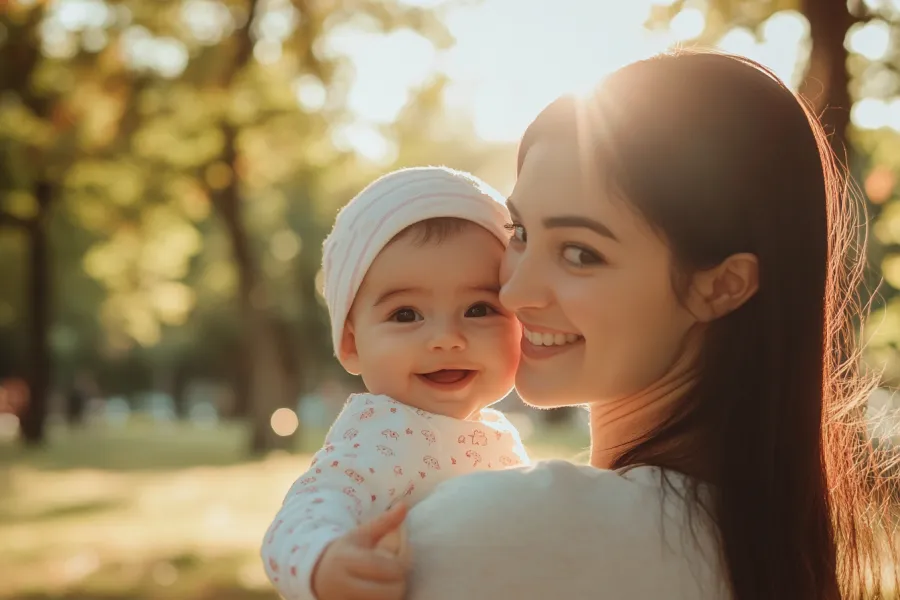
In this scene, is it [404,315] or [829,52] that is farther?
[829,52]

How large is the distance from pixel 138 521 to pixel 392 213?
12.6 meters

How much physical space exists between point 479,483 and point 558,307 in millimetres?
472

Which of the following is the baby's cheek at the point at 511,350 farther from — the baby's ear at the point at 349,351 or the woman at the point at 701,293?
the baby's ear at the point at 349,351

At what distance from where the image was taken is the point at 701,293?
6.88 ft

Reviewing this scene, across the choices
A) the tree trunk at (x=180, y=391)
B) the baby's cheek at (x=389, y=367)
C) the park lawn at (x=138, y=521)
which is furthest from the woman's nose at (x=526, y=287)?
the tree trunk at (x=180, y=391)

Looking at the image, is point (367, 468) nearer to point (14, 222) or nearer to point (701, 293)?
point (701, 293)

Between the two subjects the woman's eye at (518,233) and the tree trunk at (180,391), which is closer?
the woman's eye at (518,233)

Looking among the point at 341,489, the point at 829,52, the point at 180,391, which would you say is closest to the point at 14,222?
the point at 829,52

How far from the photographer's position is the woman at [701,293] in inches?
79.7

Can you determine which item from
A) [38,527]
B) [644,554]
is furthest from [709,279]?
[38,527]

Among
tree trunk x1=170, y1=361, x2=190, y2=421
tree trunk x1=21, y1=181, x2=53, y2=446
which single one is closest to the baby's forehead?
tree trunk x1=21, y1=181, x2=53, y2=446

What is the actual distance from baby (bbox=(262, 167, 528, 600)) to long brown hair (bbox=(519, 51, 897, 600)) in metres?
0.37

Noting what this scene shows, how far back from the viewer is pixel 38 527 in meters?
13.5

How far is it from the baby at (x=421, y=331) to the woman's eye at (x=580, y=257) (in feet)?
1.26
